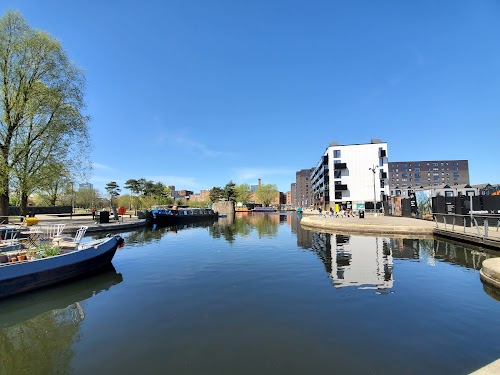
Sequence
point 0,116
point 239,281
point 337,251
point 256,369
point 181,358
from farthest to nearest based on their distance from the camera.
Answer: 1. point 0,116
2. point 337,251
3. point 239,281
4. point 181,358
5. point 256,369

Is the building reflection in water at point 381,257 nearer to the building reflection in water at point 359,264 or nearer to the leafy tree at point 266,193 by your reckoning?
the building reflection in water at point 359,264

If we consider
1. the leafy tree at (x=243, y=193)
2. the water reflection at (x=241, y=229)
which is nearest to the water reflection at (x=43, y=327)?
the water reflection at (x=241, y=229)

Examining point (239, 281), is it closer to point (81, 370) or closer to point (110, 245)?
point (81, 370)

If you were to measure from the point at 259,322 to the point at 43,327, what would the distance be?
565 centimetres

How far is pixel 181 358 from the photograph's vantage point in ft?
17.6

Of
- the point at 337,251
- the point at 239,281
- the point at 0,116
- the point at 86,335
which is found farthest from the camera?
the point at 0,116

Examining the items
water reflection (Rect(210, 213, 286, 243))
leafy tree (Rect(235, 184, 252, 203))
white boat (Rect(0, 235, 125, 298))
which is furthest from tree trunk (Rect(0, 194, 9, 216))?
leafy tree (Rect(235, 184, 252, 203))

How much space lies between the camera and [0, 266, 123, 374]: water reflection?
5.47 m

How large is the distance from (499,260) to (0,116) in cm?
3227

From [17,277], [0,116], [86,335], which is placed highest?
[0,116]

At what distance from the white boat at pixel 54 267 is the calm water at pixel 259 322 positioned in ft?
1.35

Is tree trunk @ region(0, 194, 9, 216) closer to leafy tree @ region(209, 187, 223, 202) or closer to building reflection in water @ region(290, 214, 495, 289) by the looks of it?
building reflection in water @ region(290, 214, 495, 289)

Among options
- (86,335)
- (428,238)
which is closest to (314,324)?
(86,335)

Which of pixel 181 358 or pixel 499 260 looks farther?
pixel 499 260
